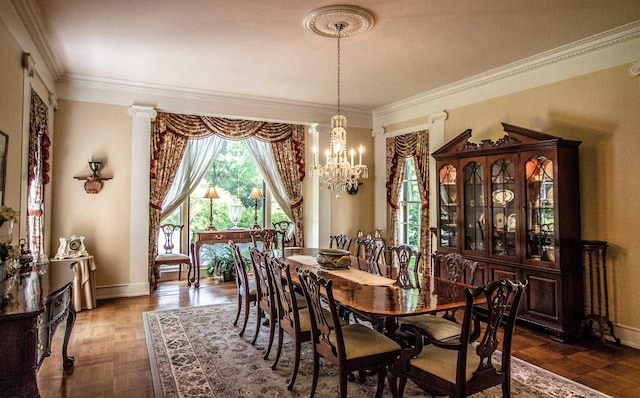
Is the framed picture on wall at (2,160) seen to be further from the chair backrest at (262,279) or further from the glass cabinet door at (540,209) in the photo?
the glass cabinet door at (540,209)

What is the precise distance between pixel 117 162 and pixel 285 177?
2.63m

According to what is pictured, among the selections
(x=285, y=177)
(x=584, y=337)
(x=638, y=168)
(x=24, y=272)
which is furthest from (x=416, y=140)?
(x=24, y=272)

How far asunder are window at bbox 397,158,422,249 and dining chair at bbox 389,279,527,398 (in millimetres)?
4030

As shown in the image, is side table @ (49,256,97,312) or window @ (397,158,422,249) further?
window @ (397,158,422,249)

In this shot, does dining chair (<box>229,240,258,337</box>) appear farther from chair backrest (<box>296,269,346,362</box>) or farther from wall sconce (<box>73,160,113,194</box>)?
wall sconce (<box>73,160,113,194</box>)

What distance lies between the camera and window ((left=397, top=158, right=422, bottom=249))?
248 inches

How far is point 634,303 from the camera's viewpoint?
12.1 ft

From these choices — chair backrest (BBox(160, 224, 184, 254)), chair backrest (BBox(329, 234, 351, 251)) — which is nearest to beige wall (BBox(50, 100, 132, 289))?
chair backrest (BBox(160, 224, 184, 254))

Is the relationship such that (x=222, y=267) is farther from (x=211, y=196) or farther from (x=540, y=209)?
(x=540, y=209)

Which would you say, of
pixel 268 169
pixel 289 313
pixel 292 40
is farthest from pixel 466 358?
pixel 268 169

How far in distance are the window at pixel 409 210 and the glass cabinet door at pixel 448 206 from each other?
1.00 metres

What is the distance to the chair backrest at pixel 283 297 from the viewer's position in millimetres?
2828

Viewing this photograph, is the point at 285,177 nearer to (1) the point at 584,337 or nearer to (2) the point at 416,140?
(2) the point at 416,140

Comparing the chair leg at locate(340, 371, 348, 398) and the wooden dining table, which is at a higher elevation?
the wooden dining table
